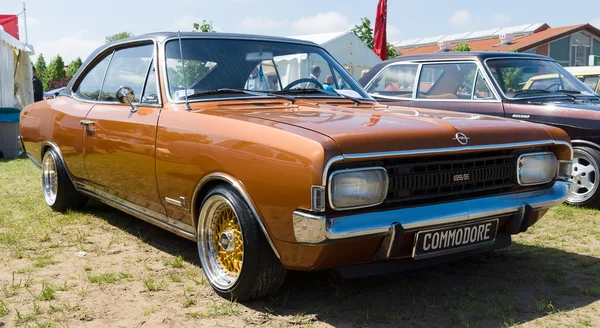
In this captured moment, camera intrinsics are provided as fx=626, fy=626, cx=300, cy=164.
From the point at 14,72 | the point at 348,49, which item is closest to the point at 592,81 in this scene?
the point at 348,49

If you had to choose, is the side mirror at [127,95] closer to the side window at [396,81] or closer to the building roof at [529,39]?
the side window at [396,81]

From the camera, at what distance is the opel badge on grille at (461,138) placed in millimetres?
3236

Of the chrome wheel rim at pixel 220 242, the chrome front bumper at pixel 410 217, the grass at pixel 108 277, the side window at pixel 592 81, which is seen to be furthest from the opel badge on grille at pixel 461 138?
the side window at pixel 592 81

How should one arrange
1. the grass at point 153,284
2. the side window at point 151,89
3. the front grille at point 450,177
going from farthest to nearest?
the side window at point 151,89, the grass at point 153,284, the front grille at point 450,177

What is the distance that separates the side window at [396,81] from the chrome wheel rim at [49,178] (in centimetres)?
387

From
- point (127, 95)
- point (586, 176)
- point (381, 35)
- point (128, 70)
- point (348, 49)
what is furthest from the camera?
point (348, 49)

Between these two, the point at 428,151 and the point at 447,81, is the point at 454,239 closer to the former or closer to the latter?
the point at 428,151

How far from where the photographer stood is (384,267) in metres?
3.18

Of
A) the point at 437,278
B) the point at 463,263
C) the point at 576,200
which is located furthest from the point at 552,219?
the point at 437,278

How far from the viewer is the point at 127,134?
4.27 metres

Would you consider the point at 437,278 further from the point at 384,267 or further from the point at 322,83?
the point at 322,83

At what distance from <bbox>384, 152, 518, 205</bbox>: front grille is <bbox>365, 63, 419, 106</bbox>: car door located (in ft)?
12.4

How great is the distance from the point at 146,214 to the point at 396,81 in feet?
14.1

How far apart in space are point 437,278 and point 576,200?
3.14 meters
